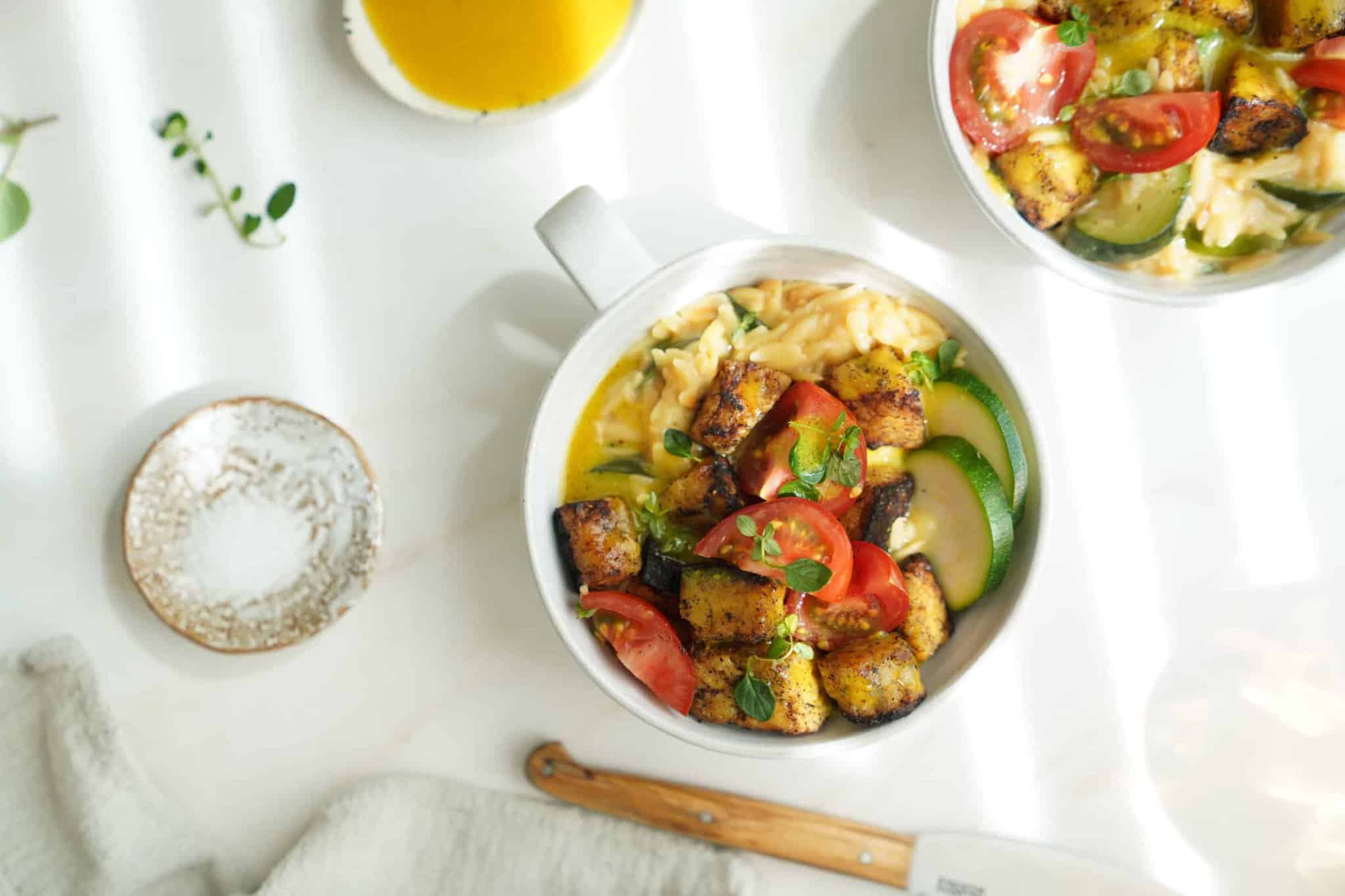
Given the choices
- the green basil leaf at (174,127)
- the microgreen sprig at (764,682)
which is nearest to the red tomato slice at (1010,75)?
the microgreen sprig at (764,682)

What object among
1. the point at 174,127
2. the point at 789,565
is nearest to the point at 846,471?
the point at 789,565

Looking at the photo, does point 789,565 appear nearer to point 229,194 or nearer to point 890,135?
point 890,135

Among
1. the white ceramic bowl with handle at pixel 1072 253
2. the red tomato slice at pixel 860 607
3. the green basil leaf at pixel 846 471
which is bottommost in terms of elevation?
the red tomato slice at pixel 860 607

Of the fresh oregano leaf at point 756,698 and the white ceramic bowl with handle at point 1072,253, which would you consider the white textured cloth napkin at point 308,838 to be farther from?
the white ceramic bowl with handle at point 1072,253

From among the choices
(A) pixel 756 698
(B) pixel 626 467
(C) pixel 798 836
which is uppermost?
(B) pixel 626 467

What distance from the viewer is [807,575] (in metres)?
1.82

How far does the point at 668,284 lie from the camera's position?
198cm

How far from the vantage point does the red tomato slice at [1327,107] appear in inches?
80.0

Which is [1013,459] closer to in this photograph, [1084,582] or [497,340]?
[1084,582]

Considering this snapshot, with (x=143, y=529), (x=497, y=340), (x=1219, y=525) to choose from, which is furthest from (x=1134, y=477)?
(x=143, y=529)

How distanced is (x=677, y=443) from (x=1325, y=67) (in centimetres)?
150

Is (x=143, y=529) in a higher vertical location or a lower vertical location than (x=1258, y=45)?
lower

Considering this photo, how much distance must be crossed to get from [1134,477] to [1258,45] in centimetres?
96

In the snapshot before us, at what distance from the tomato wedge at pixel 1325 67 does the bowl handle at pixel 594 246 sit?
1398mm
